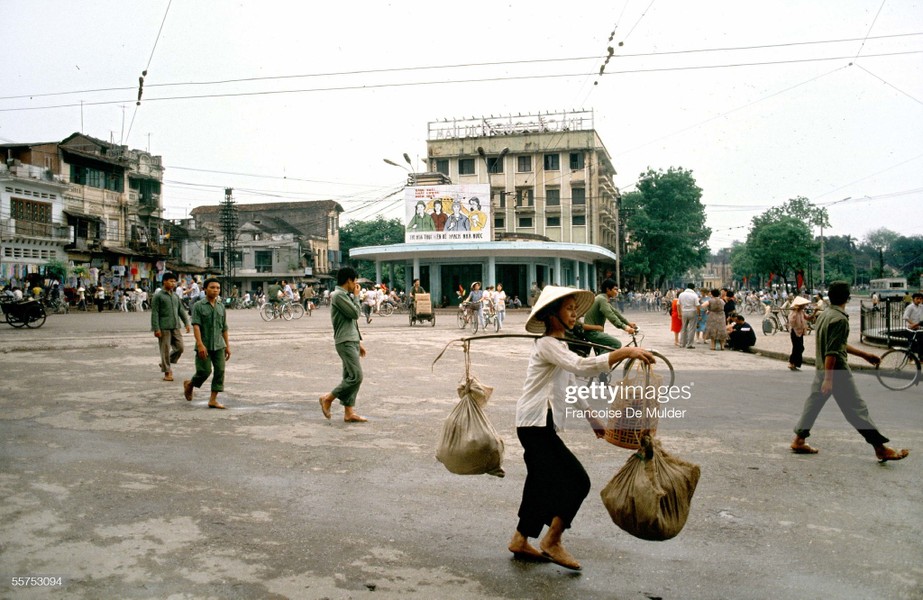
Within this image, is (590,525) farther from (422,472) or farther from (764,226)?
(764,226)

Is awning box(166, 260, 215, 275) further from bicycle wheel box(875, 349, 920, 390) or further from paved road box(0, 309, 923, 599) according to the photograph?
bicycle wheel box(875, 349, 920, 390)

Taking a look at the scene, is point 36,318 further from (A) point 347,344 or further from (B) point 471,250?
(B) point 471,250

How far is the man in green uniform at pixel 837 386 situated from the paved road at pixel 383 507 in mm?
185

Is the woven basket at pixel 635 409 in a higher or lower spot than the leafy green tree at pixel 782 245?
lower

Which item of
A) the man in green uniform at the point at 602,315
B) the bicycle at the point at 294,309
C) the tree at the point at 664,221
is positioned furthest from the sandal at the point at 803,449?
the tree at the point at 664,221

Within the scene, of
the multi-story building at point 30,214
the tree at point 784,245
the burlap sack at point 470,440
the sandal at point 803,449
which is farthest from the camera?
the tree at point 784,245

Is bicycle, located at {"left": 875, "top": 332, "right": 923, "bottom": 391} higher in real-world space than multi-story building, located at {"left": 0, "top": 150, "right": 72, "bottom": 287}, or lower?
lower

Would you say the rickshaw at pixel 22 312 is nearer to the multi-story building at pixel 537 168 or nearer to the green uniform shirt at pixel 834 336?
the green uniform shirt at pixel 834 336

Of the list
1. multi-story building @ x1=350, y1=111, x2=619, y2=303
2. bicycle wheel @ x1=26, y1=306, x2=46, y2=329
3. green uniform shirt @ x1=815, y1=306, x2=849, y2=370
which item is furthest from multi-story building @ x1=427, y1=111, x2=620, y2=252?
green uniform shirt @ x1=815, y1=306, x2=849, y2=370

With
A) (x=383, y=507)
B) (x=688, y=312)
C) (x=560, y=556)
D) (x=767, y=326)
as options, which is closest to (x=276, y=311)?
(x=688, y=312)

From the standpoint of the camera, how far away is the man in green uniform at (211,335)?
8.31 metres

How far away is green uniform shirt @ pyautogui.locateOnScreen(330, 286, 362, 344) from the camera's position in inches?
302

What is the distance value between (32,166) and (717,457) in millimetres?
44177

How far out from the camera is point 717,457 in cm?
620
